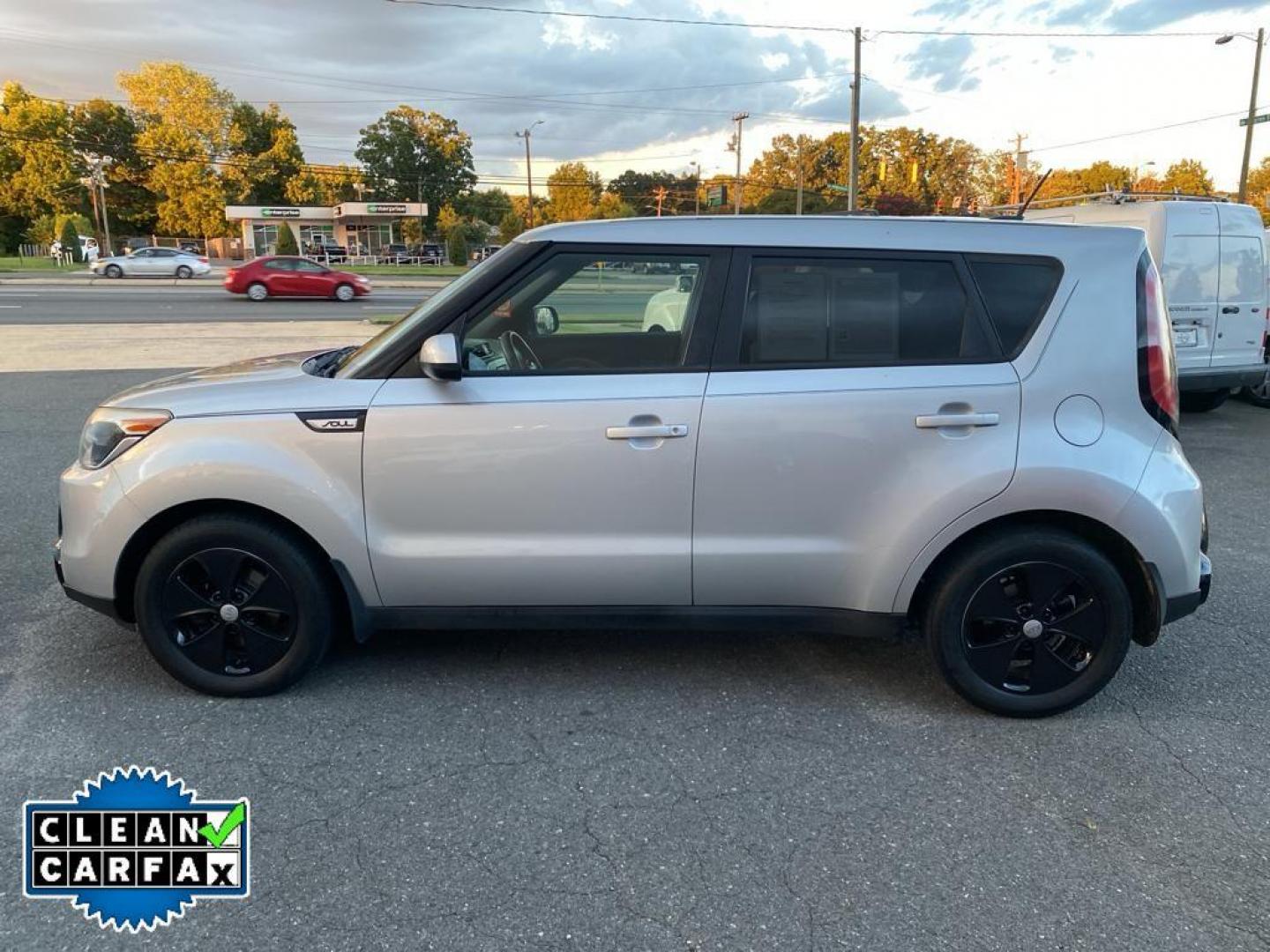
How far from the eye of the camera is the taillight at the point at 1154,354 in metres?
3.25

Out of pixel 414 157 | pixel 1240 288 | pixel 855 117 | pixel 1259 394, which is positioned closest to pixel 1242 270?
pixel 1240 288

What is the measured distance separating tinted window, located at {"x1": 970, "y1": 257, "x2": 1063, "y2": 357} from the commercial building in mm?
74716

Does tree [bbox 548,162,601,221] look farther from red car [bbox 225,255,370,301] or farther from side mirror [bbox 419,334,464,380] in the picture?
side mirror [bbox 419,334,464,380]

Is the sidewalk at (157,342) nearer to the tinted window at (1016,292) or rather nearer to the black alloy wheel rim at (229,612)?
the black alloy wheel rim at (229,612)

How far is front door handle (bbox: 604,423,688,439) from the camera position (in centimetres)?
321

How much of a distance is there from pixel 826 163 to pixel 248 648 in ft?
288

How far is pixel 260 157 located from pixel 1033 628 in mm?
88080

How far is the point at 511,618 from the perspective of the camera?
3.41 m

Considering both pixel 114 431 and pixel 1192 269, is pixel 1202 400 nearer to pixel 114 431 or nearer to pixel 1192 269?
pixel 1192 269

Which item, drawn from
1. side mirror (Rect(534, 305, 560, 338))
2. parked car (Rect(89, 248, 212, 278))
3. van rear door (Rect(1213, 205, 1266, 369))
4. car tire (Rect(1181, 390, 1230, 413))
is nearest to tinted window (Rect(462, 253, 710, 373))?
side mirror (Rect(534, 305, 560, 338))

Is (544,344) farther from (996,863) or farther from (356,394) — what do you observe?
(996,863)

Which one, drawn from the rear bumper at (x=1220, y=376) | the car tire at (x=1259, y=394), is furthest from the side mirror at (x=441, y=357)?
the car tire at (x=1259, y=394)

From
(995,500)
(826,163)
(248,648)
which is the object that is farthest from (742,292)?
(826,163)

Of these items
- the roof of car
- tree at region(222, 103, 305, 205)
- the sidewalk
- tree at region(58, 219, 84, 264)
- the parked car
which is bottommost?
the sidewalk
